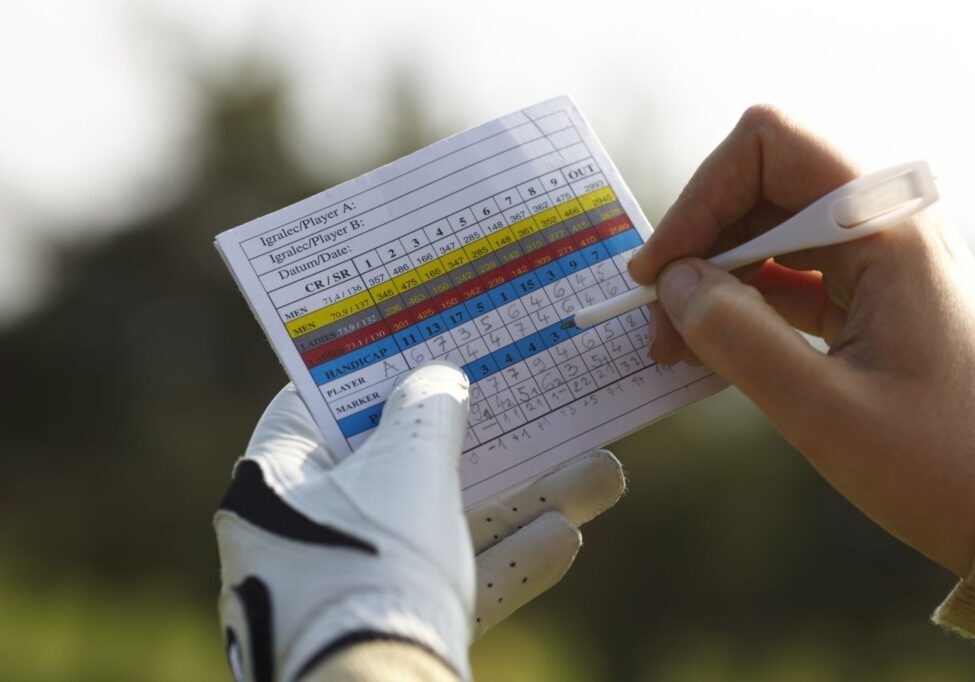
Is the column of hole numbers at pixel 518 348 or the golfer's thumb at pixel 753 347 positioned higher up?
the column of hole numbers at pixel 518 348

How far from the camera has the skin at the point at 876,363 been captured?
67.2 inches

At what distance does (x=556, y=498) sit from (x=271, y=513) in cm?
67

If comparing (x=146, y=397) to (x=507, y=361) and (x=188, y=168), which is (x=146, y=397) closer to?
(x=188, y=168)

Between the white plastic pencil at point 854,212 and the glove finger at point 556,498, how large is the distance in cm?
51

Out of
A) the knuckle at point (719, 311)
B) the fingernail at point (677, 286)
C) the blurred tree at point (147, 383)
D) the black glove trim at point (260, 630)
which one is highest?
the blurred tree at point (147, 383)

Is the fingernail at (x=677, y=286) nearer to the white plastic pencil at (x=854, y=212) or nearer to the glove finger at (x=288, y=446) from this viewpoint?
the white plastic pencil at (x=854, y=212)

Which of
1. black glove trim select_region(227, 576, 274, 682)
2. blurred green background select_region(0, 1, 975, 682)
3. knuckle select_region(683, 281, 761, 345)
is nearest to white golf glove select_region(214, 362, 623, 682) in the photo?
black glove trim select_region(227, 576, 274, 682)

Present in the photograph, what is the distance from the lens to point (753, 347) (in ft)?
5.67

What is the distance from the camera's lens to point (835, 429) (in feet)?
5.58

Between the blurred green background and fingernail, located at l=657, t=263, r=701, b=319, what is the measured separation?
5.15 m

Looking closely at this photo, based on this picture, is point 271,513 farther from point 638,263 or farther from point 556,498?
point 638,263

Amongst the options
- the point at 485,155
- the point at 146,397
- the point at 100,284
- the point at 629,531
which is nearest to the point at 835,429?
the point at 485,155

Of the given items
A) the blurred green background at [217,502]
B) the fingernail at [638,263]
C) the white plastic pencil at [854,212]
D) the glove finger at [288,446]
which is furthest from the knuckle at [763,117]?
the blurred green background at [217,502]

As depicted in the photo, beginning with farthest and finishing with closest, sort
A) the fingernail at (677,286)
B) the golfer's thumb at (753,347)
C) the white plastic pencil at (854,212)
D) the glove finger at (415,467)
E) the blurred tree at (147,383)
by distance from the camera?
1. the blurred tree at (147,383)
2. the fingernail at (677,286)
3. the white plastic pencil at (854,212)
4. the golfer's thumb at (753,347)
5. the glove finger at (415,467)
